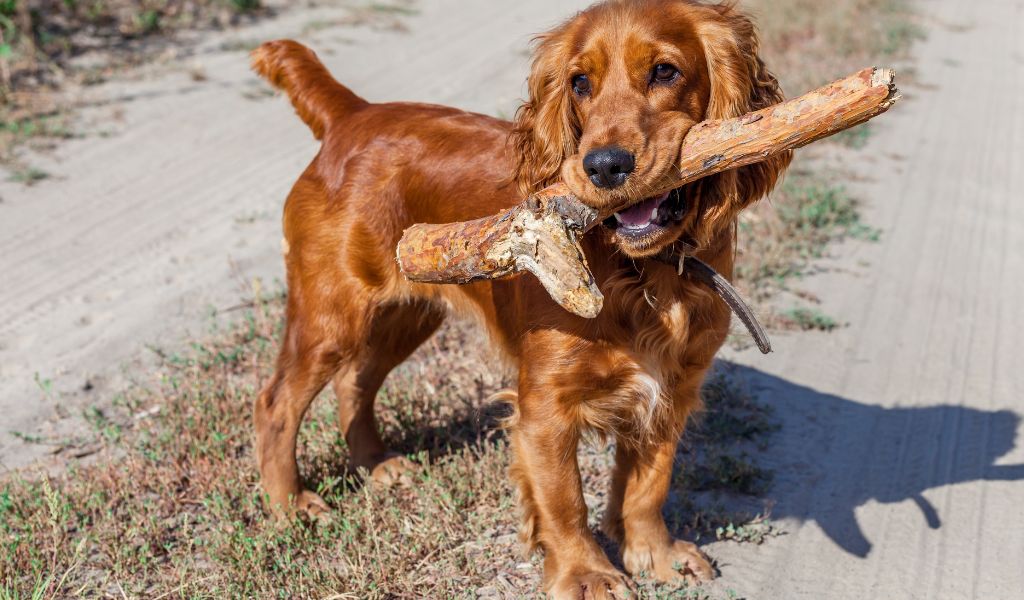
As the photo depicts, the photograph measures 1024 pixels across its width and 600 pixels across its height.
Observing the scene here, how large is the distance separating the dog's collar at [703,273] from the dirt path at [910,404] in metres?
1.04

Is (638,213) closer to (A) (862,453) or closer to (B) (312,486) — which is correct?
(B) (312,486)

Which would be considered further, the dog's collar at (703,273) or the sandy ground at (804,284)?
the sandy ground at (804,284)

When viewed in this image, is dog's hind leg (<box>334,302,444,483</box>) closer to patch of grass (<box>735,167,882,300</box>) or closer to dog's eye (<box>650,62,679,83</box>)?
dog's eye (<box>650,62,679,83</box>)

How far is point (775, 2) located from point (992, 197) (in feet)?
16.8

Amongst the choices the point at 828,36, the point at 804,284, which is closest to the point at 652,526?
the point at 804,284

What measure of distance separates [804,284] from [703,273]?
296 cm

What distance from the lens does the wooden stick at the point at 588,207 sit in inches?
99.3

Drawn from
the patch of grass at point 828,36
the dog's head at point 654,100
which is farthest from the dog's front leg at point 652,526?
the patch of grass at point 828,36

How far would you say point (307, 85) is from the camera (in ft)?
13.3

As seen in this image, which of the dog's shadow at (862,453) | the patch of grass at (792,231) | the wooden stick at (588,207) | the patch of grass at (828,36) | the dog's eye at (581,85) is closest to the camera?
the wooden stick at (588,207)

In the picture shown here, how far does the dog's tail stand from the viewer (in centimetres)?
404

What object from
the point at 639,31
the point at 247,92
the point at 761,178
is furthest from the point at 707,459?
the point at 247,92

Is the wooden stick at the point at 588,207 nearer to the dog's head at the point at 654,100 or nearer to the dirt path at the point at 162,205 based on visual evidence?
the dog's head at the point at 654,100

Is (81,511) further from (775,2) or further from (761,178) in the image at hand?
(775,2)
